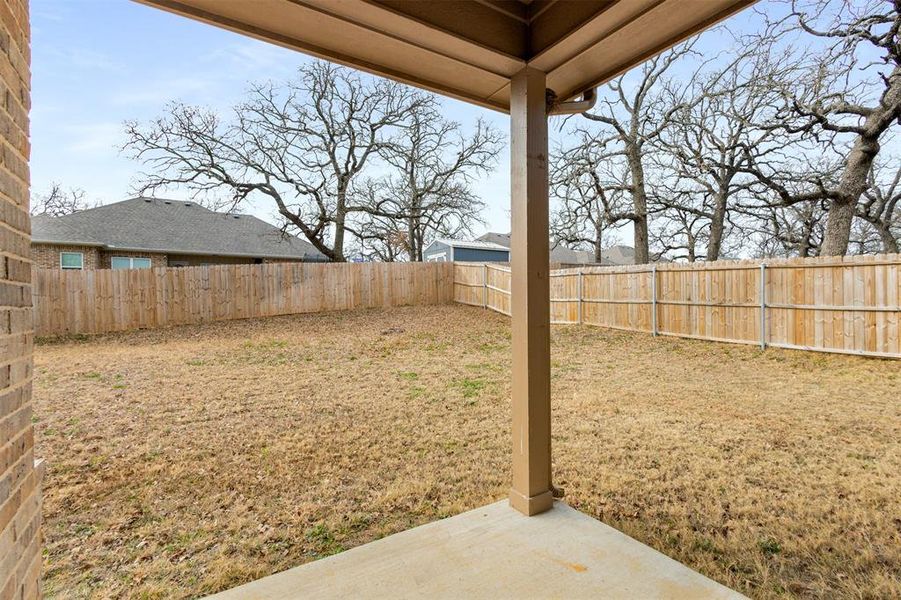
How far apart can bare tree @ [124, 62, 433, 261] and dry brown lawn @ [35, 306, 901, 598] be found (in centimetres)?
803

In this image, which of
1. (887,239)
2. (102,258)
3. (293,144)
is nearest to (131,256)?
(102,258)

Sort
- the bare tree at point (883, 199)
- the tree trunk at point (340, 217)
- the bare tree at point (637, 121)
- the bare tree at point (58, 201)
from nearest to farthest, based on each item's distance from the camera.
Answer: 1. the bare tree at point (883, 199)
2. the bare tree at point (637, 121)
3. the tree trunk at point (340, 217)
4. the bare tree at point (58, 201)

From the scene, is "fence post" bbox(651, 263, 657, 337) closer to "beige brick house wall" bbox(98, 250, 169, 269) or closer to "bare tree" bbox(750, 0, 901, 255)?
"bare tree" bbox(750, 0, 901, 255)

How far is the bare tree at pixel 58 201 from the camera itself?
18.3 metres

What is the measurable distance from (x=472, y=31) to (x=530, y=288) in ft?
3.93

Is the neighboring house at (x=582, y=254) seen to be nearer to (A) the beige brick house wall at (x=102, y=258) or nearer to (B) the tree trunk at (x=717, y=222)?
(B) the tree trunk at (x=717, y=222)

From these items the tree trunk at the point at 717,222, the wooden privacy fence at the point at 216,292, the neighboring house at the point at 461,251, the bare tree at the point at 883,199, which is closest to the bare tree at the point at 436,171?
the wooden privacy fence at the point at 216,292

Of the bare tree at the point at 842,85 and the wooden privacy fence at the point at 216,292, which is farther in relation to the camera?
the wooden privacy fence at the point at 216,292

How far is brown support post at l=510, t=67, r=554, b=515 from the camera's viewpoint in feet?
6.93

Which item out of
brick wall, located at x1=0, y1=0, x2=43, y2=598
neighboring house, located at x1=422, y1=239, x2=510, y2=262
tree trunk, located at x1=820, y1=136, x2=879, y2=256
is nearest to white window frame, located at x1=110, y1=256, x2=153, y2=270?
neighboring house, located at x1=422, y1=239, x2=510, y2=262

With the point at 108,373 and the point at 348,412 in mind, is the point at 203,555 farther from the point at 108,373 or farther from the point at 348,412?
the point at 108,373

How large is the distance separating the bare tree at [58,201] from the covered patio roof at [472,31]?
22270 millimetres

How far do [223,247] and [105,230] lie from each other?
11.2 feet

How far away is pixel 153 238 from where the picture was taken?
14.7m
